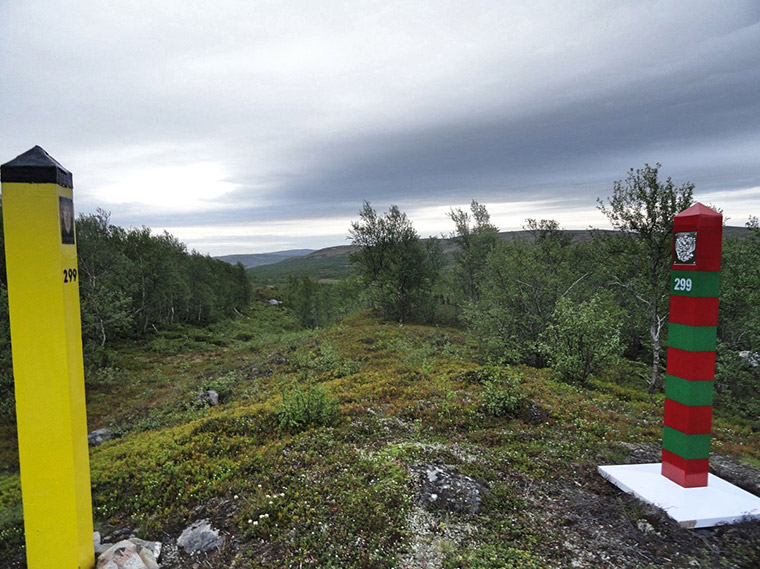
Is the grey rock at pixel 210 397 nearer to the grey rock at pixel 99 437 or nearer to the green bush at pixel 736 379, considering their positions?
the grey rock at pixel 99 437

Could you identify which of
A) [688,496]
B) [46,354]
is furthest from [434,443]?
[46,354]

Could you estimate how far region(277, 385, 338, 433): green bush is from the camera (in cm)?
1045

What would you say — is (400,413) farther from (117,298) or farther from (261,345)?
(117,298)

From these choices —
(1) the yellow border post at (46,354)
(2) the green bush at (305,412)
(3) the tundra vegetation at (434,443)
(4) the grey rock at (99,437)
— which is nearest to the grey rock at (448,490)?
(3) the tundra vegetation at (434,443)

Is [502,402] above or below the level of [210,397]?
above

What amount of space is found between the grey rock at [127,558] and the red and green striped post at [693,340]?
Answer: 9.49m

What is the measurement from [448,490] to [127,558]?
204 inches

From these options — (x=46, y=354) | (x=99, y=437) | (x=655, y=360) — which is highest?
(x=46, y=354)

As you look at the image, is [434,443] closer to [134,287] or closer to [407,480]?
[407,480]

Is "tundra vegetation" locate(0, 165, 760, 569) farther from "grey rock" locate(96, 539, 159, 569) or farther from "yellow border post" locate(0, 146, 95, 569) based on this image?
"yellow border post" locate(0, 146, 95, 569)

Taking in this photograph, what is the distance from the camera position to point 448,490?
7.06 metres

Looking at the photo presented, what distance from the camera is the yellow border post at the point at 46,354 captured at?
422 cm

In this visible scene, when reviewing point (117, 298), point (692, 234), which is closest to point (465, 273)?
point (117, 298)

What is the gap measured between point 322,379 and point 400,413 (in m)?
7.77
